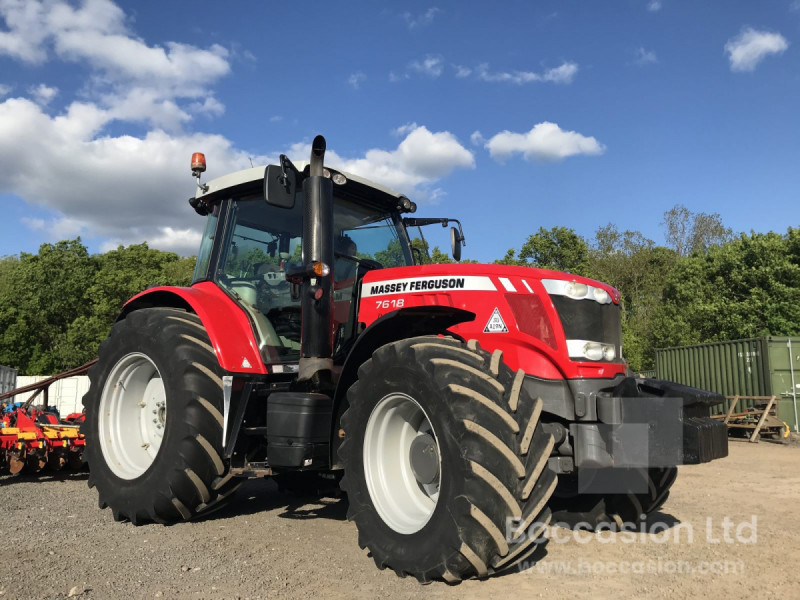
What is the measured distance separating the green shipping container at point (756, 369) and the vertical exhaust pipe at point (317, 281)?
45.9 feet

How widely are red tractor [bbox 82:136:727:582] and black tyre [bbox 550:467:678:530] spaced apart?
15 millimetres

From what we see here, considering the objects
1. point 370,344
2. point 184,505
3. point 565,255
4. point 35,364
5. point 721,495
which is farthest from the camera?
point 35,364

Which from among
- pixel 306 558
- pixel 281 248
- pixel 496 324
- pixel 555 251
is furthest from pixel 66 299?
pixel 496 324

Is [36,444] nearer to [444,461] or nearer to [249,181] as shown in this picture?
[249,181]

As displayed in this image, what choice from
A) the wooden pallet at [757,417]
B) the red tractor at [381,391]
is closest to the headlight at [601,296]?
the red tractor at [381,391]

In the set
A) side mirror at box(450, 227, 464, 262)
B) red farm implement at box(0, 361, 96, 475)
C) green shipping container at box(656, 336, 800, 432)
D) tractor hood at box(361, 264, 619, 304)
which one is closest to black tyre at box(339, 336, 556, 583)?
tractor hood at box(361, 264, 619, 304)

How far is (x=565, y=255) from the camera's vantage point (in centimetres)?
2739

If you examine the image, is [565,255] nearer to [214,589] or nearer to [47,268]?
[214,589]

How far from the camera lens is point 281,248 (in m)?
5.23

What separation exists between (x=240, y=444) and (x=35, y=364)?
3416cm

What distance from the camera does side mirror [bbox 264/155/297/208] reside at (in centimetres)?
426

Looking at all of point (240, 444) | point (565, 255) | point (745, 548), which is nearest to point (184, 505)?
point (240, 444)

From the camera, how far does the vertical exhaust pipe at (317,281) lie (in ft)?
14.3

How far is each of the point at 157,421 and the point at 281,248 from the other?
5.81ft
